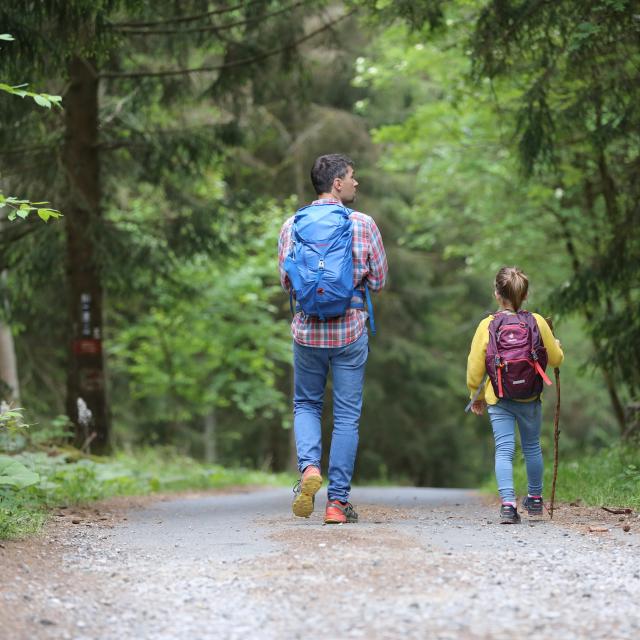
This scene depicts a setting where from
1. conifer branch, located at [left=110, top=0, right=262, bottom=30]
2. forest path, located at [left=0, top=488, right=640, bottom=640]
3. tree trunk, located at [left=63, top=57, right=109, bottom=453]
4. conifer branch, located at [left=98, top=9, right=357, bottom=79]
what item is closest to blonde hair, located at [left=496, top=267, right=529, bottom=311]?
forest path, located at [left=0, top=488, right=640, bottom=640]

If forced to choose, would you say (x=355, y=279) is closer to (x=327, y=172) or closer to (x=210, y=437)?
(x=327, y=172)

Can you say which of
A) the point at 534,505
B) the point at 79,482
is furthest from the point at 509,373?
the point at 79,482

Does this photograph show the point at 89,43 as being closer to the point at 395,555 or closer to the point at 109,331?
the point at 395,555

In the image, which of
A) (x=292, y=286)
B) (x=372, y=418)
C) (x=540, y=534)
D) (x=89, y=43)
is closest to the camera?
(x=540, y=534)

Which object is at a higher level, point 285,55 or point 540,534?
point 285,55

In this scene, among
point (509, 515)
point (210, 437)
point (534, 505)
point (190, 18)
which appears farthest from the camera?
point (210, 437)

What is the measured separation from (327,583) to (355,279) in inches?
Result: 95.7

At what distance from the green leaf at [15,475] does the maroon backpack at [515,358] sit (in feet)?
10.1

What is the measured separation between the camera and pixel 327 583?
421cm

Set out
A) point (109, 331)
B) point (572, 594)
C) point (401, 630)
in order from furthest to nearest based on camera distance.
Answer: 1. point (109, 331)
2. point (572, 594)
3. point (401, 630)

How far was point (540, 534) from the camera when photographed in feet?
18.8

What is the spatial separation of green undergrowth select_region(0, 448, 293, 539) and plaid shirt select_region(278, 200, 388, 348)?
206cm

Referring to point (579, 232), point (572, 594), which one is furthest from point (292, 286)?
point (579, 232)

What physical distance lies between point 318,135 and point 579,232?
7522mm
